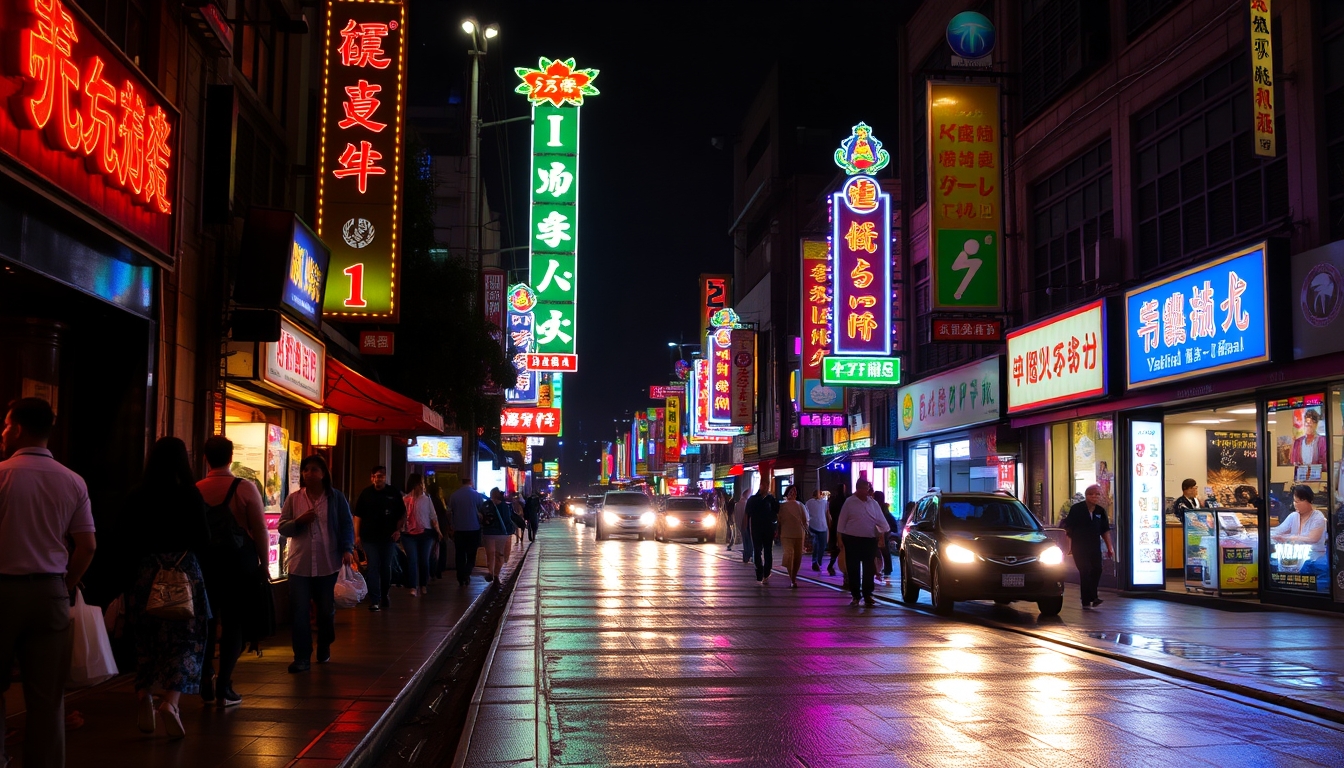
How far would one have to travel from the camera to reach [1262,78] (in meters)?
16.3

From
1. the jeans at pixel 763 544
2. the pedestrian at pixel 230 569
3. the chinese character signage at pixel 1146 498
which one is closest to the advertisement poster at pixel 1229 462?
the chinese character signage at pixel 1146 498

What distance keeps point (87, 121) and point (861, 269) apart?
875 inches

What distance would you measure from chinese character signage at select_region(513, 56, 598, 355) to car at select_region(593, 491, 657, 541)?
7252mm

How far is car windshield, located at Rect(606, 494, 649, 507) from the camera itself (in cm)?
4544

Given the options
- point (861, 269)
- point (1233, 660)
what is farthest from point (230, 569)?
point (861, 269)

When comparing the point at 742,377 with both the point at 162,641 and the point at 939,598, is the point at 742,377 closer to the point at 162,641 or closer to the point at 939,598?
the point at 939,598

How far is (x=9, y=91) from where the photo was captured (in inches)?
287

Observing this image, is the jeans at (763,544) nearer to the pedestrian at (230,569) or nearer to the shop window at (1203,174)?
the shop window at (1203,174)

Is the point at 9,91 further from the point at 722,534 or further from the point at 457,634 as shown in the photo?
the point at 722,534

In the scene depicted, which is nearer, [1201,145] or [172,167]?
[172,167]

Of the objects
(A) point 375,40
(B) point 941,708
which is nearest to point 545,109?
(A) point 375,40

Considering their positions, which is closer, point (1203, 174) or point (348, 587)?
point (348, 587)

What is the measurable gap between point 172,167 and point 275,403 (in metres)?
5.57

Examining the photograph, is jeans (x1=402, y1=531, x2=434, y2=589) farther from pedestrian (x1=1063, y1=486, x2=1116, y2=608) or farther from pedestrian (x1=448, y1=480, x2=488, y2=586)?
pedestrian (x1=1063, y1=486, x2=1116, y2=608)
